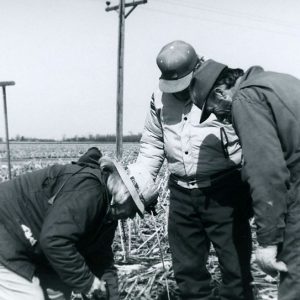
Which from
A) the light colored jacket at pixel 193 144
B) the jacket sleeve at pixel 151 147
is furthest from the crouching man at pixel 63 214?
the jacket sleeve at pixel 151 147

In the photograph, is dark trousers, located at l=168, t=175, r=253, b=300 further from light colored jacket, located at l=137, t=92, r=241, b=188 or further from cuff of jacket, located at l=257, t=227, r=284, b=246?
cuff of jacket, located at l=257, t=227, r=284, b=246

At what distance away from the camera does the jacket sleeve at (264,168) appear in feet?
8.17

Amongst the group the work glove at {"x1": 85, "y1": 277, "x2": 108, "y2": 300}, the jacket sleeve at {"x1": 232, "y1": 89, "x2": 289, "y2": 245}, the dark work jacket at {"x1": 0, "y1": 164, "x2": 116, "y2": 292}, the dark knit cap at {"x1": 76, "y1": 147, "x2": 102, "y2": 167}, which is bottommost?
the work glove at {"x1": 85, "y1": 277, "x2": 108, "y2": 300}

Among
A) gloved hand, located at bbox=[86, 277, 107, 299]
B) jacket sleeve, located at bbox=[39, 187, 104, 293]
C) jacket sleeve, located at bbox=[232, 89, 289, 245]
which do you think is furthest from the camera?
gloved hand, located at bbox=[86, 277, 107, 299]

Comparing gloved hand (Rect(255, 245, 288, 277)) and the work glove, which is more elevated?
gloved hand (Rect(255, 245, 288, 277))

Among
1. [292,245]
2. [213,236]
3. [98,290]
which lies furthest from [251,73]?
[98,290]

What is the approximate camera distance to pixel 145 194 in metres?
3.05

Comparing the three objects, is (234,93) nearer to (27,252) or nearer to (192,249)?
(192,249)

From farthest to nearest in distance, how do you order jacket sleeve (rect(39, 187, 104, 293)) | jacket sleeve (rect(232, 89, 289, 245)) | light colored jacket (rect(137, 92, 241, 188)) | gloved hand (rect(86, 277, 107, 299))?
light colored jacket (rect(137, 92, 241, 188)) < gloved hand (rect(86, 277, 107, 299)) < jacket sleeve (rect(39, 187, 104, 293)) < jacket sleeve (rect(232, 89, 289, 245))

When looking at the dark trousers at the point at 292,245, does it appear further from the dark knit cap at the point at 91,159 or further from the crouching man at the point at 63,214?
the dark knit cap at the point at 91,159

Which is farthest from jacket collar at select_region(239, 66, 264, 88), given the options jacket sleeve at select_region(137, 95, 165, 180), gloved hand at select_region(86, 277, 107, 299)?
gloved hand at select_region(86, 277, 107, 299)

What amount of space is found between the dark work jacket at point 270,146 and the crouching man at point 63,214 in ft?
2.59

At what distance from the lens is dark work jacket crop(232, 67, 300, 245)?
250 cm

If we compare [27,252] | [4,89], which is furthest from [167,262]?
[4,89]
